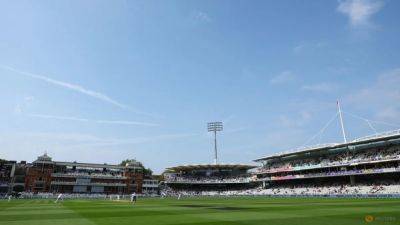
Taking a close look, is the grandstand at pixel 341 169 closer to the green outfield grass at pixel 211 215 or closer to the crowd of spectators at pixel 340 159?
the crowd of spectators at pixel 340 159

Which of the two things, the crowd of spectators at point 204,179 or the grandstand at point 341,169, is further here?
the crowd of spectators at point 204,179

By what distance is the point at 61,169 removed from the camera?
100562 mm

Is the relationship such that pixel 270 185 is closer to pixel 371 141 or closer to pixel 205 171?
pixel 205 171

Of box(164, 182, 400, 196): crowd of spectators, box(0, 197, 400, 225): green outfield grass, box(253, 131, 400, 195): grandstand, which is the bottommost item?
box(0, 197, 400, 225): green outfield grass

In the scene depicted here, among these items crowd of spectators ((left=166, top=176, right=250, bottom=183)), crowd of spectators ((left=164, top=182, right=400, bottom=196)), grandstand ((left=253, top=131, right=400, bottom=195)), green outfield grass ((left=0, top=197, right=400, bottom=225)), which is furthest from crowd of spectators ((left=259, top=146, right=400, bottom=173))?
green outfield grass ((left=0, top=197, right=400, bottom=225))

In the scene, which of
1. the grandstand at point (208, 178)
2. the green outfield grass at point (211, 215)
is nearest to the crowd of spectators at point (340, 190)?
the grandstand at point (208, 178)

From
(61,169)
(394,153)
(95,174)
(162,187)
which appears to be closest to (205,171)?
(162,187)

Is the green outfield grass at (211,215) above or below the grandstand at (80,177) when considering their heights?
below

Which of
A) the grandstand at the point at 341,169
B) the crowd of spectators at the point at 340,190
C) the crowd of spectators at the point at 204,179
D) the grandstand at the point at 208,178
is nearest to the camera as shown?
the crowd of spectators at the point at 340,190

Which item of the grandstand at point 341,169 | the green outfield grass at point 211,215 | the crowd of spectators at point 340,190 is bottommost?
the green outfield grass at point 211,215

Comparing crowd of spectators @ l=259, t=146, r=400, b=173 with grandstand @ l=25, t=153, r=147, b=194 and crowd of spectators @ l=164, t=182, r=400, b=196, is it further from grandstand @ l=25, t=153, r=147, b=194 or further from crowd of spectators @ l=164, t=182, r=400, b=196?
grandstand @ l=25, t=153, r=147, b=194

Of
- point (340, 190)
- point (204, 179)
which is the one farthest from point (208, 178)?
point (340, 190)

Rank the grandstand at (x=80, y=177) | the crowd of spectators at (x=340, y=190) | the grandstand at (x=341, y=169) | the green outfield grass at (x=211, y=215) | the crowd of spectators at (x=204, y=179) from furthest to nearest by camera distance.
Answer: the crowd of spectators at (x=204, y=179) < the grandstand at (x=80, y=177) < the grandstand at (x=341, y=169) < the crowd of spectators at (x=340, y=190) < the green outfield grass at (x=211, y=215)

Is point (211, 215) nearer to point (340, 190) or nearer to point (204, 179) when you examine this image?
point (340, 190)
